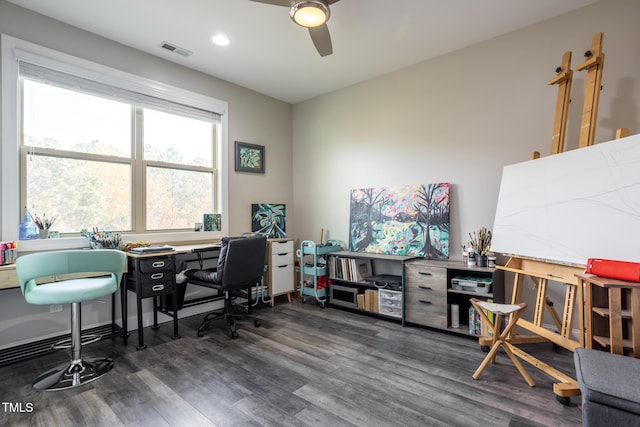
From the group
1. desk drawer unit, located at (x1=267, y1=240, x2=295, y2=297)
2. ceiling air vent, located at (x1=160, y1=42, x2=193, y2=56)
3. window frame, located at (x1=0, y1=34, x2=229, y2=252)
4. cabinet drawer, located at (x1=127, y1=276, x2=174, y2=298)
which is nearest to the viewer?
window frame, located at (x1=0, y1=34, x2=229, y2=252)

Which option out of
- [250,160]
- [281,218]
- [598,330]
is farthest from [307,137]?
[598,330]

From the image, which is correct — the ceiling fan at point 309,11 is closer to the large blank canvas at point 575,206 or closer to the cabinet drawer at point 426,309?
the large blank canvas at point 575,206

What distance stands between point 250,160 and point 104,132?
167 centimetres

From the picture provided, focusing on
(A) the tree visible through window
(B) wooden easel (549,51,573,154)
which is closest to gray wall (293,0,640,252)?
(B) wooden easel (549,51,573,154)

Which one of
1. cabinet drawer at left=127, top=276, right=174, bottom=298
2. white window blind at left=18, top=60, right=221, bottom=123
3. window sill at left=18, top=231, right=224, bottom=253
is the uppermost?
white window blind at left=18, top=60, right=221, bottom=123

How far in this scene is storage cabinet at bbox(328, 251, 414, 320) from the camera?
3332mm

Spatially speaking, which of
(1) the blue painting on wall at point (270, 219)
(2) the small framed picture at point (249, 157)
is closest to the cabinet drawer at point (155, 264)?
(1) the blue painting on wall at point (270, 219)

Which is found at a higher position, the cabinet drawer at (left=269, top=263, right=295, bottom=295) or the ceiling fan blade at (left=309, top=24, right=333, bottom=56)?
the ceiling fan blade at (left=309, top=24, right=333, bottom=56)

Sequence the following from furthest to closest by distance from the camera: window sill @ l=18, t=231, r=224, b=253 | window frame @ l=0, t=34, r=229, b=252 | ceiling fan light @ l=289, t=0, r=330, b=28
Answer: window sill @ l=18, t=231, r=224, b=253 < window frame @ l=0, t=34, r=229, b=252 < ceiling fan light @ l=289, t=0, r=330, b=28

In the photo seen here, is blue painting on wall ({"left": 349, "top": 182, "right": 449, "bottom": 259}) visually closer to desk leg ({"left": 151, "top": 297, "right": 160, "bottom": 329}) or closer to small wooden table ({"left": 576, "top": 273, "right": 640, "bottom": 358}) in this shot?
small wooden table ({"left": 576, "top": 273, "right": 640, "bottom": 358})

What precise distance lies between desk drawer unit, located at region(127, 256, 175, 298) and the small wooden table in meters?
3.08

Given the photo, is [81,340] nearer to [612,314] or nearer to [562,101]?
[612,314]

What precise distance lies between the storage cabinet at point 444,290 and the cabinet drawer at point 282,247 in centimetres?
158

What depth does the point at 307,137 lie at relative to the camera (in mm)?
4719
